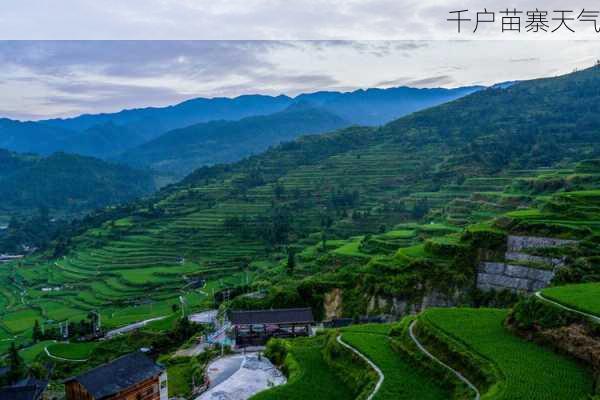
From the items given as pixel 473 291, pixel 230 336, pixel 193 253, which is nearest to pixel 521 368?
pixel 473 291

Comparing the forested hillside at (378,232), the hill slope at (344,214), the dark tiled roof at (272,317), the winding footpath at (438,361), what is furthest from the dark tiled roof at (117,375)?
the hill slope at (344,214)

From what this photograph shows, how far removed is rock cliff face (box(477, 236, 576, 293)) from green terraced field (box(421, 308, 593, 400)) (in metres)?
7.63

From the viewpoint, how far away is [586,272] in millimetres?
21375

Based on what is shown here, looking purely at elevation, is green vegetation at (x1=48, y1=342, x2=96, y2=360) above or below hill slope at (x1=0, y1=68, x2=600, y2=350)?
below

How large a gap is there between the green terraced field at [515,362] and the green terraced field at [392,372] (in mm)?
1533

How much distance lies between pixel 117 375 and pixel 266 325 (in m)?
8.73

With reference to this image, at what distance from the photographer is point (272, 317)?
83.2ft

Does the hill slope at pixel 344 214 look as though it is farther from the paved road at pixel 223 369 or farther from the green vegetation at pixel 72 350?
the paved road at pixel 223 369

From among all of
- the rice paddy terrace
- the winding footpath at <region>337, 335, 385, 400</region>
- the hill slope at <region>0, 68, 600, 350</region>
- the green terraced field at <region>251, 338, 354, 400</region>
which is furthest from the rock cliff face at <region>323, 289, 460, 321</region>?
the winding footpath at <region>337, 335, 385, 400</region>

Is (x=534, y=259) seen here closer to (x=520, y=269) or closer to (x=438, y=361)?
(x=520, y=269)

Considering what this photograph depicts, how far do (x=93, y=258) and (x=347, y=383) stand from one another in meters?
46.7

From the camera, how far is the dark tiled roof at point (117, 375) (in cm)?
1706

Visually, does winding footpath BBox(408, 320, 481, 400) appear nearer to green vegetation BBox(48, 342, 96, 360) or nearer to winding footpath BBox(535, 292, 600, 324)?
winding footpath BBox(535, 292, 600, 324)

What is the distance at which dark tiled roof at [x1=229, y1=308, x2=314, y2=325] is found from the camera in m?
25.0
